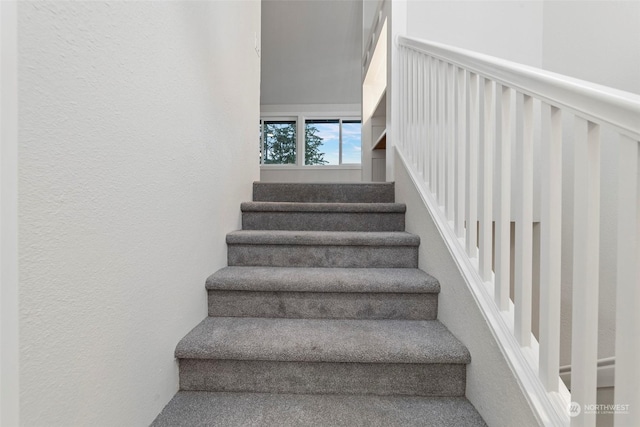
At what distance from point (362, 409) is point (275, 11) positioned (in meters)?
4.84

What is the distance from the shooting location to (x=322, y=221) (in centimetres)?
177

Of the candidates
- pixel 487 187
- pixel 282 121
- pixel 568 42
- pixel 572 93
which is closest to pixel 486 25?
pixel 568 42

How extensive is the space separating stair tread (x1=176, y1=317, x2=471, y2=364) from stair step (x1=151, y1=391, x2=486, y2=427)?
13 cm

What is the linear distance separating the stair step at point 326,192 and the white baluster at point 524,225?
119cm

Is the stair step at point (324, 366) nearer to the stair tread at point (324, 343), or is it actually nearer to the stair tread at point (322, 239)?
the stair tread at point (324, 343)

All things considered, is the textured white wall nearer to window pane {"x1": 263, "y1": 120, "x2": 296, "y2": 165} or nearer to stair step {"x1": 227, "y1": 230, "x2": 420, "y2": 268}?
window pane {"x1": 263, "y1": 120, "x2": 296, "y2": 165}

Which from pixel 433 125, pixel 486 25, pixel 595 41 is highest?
pixel 486 25

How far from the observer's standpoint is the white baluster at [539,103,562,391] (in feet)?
2.27

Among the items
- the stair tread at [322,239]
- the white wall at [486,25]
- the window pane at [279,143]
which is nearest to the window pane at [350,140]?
the window pane at [279,143]

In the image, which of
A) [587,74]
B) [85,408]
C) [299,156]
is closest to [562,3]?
[587,74]

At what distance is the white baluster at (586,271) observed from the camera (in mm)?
596

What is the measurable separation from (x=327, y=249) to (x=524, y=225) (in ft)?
2.87

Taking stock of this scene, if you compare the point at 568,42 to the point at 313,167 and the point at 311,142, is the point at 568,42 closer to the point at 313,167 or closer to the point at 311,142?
the point at 313,167

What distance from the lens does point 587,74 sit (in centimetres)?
164
